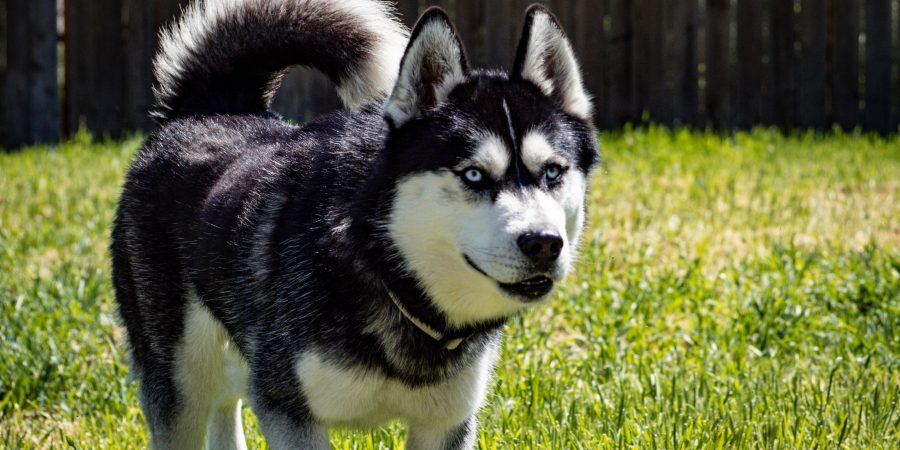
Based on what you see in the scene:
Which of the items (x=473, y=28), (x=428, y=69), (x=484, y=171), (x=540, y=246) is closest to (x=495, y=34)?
(x=473, y=28)

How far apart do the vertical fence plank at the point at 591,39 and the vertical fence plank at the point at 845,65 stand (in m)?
1.97

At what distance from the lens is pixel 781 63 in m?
10.2

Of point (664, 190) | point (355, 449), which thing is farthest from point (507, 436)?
point (664, 190)

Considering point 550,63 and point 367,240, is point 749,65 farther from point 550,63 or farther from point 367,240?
point 367,240

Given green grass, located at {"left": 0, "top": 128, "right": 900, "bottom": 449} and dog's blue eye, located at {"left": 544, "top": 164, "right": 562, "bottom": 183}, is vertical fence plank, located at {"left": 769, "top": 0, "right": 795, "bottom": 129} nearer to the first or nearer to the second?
green grass, located at {"left": 0, "top": 128, "right": 900, "bottom": 449}

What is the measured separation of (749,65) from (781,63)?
279mm

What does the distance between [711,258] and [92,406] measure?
3.15 metres

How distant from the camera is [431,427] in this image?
3277 mm

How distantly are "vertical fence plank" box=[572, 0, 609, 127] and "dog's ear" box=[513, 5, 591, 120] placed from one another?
6982mm

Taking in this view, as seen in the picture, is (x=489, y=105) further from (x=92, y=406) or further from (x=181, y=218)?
(x=92, y=406)

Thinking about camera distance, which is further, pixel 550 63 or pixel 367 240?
pixel 550 63

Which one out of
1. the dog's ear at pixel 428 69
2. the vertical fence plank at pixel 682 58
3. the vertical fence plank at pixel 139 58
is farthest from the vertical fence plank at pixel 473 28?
the dog's ear at pixel 428 69

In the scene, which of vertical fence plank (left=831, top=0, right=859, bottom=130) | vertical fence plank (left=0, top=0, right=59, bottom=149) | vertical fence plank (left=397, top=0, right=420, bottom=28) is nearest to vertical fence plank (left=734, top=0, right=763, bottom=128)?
vertical fence plank (left=831, top=0, right=859, bottom=130)

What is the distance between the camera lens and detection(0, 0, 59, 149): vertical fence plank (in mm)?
10148
